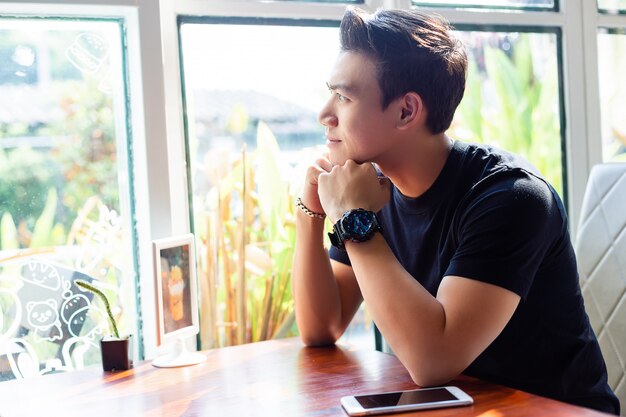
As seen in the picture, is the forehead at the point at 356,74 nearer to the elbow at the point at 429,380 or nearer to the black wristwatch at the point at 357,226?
the black wristwatch at the point at 357,226

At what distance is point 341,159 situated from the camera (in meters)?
1.80

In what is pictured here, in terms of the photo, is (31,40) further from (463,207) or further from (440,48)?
(463,207)

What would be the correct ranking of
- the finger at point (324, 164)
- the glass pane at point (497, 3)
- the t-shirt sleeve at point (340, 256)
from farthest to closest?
1. the glass pane at point (497, 3)
2. the t-shirt sleeve at point (340, 256)
3. the finger at point (324, 164)

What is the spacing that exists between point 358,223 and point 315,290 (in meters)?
0.37

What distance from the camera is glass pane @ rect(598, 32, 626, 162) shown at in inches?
115

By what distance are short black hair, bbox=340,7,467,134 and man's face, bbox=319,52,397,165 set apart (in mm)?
18

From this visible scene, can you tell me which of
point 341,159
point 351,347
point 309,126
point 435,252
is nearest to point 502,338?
point 435,252

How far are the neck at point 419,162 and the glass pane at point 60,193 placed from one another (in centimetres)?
85

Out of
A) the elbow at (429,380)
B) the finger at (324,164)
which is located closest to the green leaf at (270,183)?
the finger at (324,164)

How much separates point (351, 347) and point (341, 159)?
437 mm

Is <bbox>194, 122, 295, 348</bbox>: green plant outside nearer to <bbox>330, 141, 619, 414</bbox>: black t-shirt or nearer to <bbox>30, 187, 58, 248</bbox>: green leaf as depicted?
<bbox>30, 187, 58, 248</bbox>: green leaf

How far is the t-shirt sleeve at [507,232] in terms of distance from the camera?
148 centimetres

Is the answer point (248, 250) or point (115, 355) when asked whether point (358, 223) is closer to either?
point (115, 355)

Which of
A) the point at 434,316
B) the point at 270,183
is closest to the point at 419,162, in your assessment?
the point at 434,316
